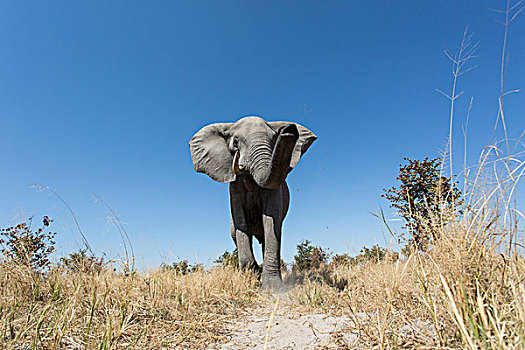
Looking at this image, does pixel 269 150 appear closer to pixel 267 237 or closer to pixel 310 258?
→ pixel 267 237

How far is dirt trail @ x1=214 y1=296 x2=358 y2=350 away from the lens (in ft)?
7.80

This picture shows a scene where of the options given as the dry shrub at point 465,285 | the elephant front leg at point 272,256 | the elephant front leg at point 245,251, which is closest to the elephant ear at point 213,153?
the elephant front leg at point 245,251

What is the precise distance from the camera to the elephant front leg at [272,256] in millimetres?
5090

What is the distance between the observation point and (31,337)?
2.22 meters

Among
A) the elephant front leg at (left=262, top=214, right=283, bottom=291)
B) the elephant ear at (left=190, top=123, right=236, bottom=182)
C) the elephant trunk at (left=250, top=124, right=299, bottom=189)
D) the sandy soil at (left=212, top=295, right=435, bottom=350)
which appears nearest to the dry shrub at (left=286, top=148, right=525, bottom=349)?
the sandy soil at (left=212, top=295, right=435, bottom=350)

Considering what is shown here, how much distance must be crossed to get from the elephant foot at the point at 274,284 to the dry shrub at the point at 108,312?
1.00 metres

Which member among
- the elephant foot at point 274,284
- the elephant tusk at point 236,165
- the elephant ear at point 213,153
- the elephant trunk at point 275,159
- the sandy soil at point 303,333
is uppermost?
the elephant ear at point 213,153

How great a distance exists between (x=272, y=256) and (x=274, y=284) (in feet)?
1.51

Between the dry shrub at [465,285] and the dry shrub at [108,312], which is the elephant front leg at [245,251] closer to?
the dry shrub at [108,312]

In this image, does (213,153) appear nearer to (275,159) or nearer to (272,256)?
(275,159)

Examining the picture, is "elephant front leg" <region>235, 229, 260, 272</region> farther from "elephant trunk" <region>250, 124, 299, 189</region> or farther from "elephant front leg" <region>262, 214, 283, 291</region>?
"elephant trunk" <region>250, 124, 299, 189</region>

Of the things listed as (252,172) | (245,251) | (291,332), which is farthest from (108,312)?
(245,251)

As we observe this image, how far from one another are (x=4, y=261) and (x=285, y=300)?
3575 mm

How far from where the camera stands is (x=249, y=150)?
5.35 meters
